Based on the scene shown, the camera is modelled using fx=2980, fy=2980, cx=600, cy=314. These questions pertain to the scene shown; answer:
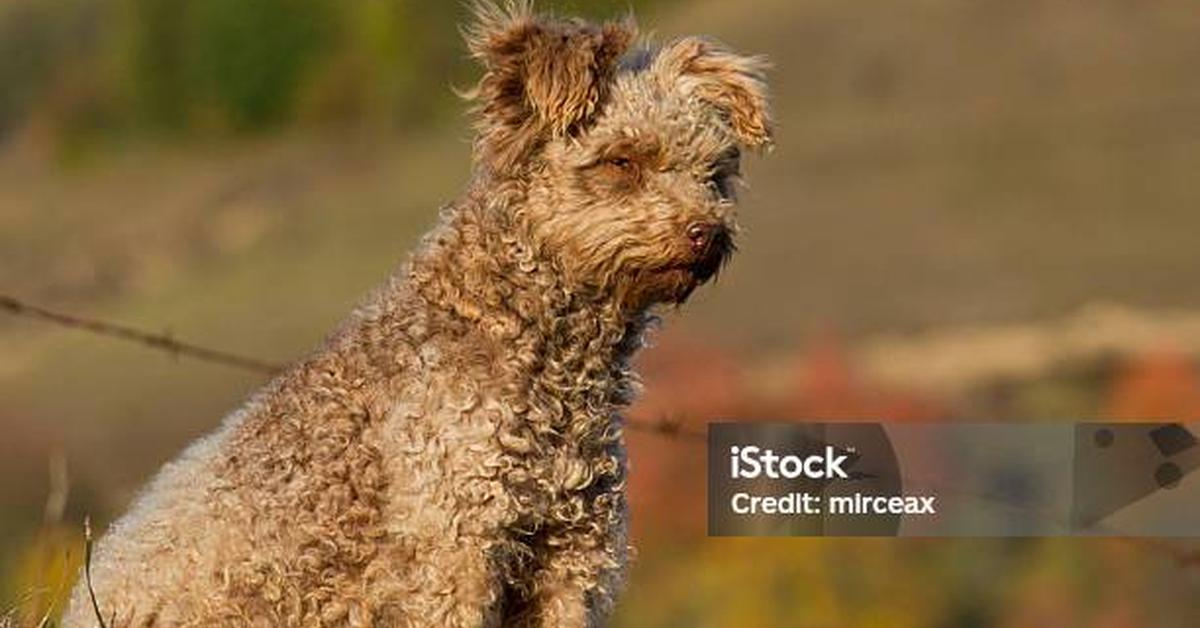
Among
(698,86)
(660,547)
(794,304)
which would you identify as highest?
(794,304)

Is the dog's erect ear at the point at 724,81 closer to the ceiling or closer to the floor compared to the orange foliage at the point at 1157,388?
closer to the floor

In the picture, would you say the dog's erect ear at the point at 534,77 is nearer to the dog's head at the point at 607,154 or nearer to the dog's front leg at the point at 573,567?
the dog's head at the point at 607,154

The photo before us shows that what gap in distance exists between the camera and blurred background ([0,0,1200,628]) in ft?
160

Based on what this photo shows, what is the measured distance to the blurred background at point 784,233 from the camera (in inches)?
1918

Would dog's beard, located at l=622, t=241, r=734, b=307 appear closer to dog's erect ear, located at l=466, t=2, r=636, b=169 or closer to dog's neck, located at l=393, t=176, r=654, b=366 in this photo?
dog's neck, located at l=393, t=176, r=654, b=366

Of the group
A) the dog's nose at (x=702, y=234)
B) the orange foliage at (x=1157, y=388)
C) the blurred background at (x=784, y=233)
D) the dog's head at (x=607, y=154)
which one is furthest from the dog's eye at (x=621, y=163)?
the orange foliage at (x=1157, y=388)

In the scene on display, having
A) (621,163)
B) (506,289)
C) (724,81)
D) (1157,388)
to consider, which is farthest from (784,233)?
(506,289)

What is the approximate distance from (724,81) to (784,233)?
5449 centimetres

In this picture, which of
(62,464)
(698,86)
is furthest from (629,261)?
(62,464)

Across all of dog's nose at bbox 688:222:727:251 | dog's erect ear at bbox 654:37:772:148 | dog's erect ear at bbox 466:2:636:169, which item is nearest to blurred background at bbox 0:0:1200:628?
dog's erect ear at bbox 654:37:772:148

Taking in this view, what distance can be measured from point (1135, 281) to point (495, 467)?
52534mm

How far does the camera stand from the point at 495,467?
7.35 meters

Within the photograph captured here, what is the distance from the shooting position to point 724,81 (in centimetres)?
788

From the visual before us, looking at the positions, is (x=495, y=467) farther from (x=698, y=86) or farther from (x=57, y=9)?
(x=57, y=9)
